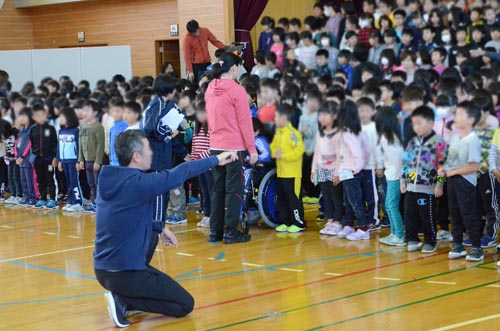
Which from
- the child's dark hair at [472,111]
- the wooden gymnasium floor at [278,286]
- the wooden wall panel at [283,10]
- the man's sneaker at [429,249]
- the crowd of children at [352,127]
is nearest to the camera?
the wooden gymnasium floor at [278,286]

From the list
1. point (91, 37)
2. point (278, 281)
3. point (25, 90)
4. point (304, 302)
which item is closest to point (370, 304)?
point (304, 302)

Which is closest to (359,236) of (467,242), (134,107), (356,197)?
(356,197)

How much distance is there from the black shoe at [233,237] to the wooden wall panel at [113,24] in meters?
10.5

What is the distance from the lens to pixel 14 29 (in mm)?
20516

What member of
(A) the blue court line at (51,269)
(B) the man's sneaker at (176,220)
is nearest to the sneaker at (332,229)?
(B) the man's sneaker at (176,220)

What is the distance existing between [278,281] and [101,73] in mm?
11070

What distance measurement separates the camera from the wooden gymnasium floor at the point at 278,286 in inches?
221

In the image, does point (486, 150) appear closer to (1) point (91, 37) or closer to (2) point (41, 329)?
(2) point (41, 329)

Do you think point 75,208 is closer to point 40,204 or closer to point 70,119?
point 40,204

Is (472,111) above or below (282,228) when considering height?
above

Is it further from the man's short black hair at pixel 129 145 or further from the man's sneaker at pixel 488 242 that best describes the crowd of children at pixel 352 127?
the man's short black hair at pixel 129 145

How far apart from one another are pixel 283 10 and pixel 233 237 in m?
9.55

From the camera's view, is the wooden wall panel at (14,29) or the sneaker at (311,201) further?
the wooden wall panel at (14,29)

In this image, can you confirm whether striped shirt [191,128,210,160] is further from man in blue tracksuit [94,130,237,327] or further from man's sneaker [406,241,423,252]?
man in blue tracksuit [94,130,237,327]
